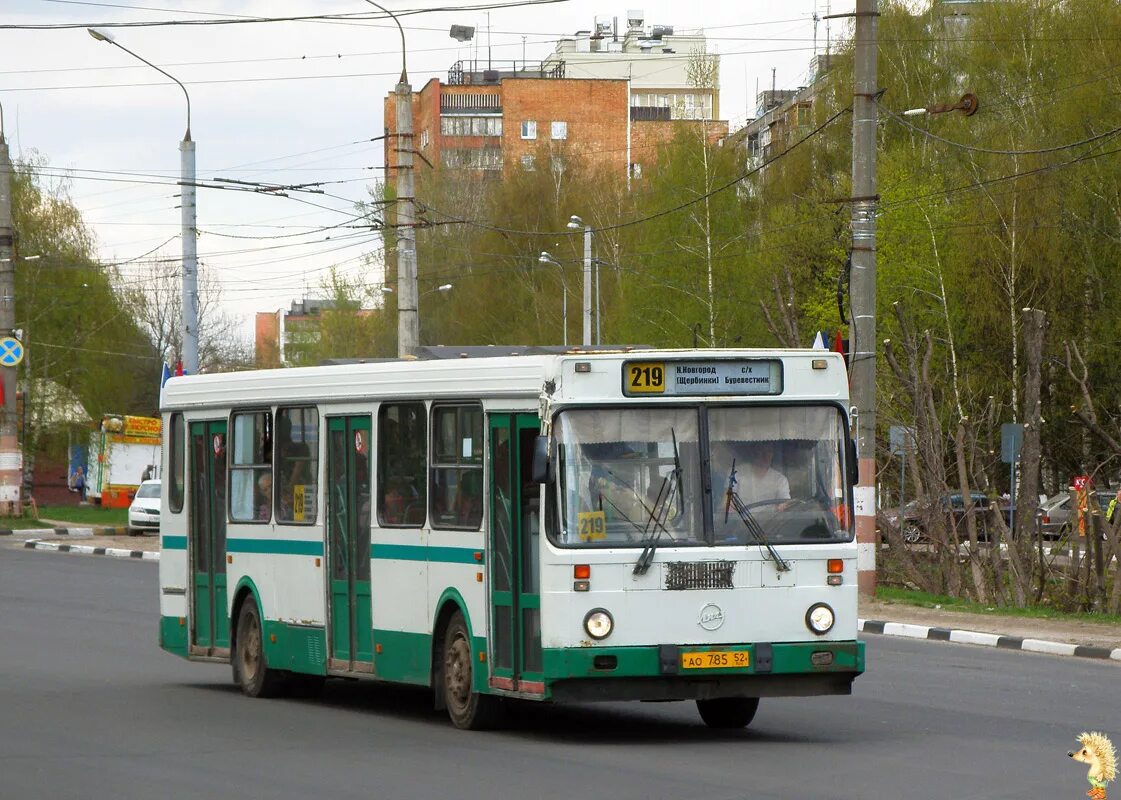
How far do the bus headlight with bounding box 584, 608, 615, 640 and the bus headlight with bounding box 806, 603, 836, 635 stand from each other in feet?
4.10

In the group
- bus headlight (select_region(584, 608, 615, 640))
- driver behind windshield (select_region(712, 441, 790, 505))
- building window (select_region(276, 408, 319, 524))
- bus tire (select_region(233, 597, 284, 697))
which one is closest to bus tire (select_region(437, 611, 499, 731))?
bus headlight (select_region(584, 608, 615, 640))

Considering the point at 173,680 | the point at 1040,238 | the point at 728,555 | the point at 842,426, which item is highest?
the point at 1040,238

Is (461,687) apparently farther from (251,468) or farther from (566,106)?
(566,106)

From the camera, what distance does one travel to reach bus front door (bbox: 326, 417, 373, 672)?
548 inches

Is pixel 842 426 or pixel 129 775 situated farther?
A: pixel 842 426

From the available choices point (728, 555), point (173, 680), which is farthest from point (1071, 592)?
point (728, 555)

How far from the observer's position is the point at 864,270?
76.6 feet

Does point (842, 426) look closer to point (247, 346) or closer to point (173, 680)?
point (173, 680)

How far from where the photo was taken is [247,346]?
108 metres

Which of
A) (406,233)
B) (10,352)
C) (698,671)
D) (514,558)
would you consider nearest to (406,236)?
(406,233)

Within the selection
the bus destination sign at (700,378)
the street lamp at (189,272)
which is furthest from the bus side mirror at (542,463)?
the street lamp at (189,272)

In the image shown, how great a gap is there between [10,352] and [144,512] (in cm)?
507

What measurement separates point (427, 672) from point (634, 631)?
6.48 feet

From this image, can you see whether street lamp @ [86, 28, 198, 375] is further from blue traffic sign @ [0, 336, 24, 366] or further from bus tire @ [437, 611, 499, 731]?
bus tire @ [437, 611, 499, 731]
